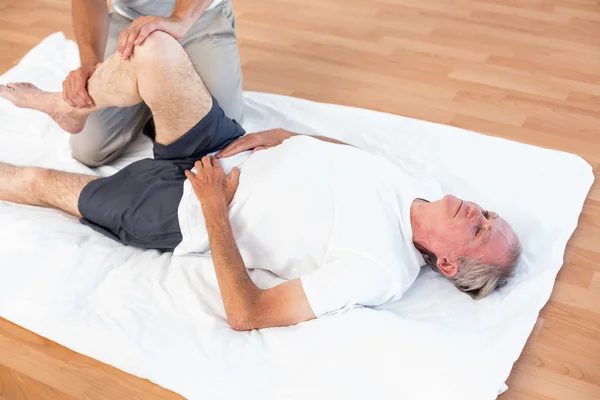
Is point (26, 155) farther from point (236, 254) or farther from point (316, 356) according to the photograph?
point (316, 356)

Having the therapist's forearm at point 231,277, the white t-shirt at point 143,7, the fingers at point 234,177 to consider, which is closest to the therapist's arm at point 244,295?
the therapist's forearm at point 231,277

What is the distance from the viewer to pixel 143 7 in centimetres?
230

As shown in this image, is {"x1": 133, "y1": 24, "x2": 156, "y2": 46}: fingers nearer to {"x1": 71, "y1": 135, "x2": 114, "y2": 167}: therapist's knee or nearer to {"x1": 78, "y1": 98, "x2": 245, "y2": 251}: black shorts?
{"x1": 78, "y1": 98, "x2": 245, "y2": 251}: black shorts

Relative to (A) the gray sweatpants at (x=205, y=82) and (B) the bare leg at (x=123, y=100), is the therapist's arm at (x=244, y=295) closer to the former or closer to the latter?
(B) the bare leg at (x=123, y=100)

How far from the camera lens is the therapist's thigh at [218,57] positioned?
7.42 feet

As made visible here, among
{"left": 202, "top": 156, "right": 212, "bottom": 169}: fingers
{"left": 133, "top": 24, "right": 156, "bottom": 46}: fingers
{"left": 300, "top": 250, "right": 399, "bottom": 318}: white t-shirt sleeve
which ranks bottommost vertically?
{"left": 300, "top": 250, "right": 399, "bottom": 318}: white t-shirt sleeve

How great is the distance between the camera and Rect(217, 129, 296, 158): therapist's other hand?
197 centimetres

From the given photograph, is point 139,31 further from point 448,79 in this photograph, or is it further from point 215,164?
point 448,79

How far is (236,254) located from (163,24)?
61cm

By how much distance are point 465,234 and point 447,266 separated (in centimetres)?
9

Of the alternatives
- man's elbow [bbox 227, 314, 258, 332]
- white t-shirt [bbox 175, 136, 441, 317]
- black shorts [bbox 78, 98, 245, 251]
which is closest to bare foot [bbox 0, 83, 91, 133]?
black shorts [bbox 78, 98, 245, 251]

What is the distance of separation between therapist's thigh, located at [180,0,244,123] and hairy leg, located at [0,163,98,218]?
→ 489 mm

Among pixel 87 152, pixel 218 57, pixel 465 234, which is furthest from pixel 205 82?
pixel 465 234

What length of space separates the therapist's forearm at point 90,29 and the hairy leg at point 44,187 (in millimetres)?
378
